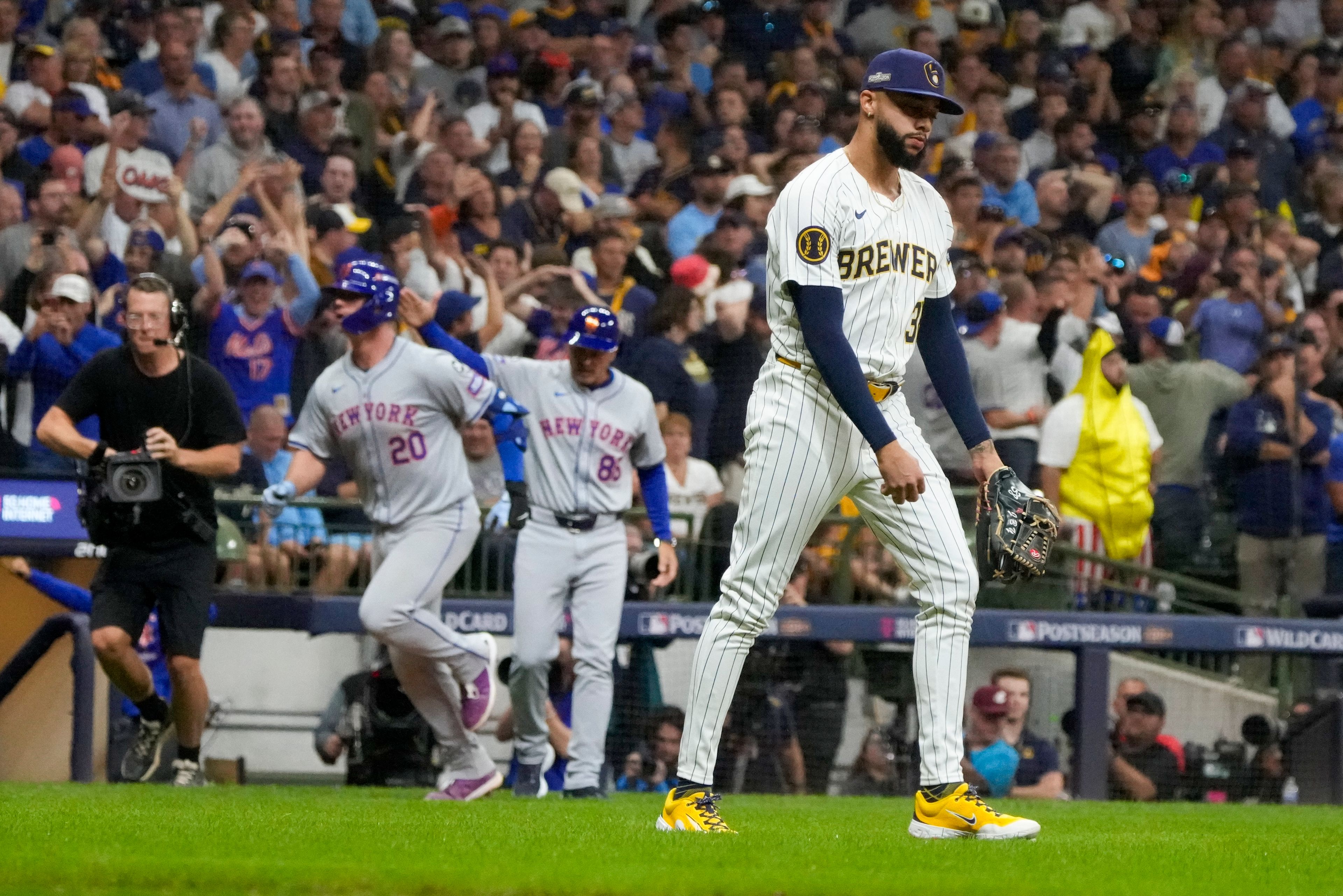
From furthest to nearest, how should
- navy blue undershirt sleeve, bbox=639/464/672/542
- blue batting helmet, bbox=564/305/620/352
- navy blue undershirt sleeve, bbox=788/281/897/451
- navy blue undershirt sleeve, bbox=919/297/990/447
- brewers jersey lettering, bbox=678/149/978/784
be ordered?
navy blue undershirt sleeve, bbox=639/464/672/542
blue batting helmet, bbox=564/305/620/352
navy blue undershirt sleeve, bbox=919/297/990/447
brewers jersey lettering, bbox=678/149/978/784
navy blue undershirt sleeve, bbox=788/281/897/451

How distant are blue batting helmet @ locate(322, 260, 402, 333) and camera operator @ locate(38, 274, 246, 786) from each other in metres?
0.67

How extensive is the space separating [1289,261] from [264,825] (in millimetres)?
8986

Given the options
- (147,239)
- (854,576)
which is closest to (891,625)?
(854,576)

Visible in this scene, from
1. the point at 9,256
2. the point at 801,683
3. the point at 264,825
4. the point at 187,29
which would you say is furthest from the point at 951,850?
the point at 187,29

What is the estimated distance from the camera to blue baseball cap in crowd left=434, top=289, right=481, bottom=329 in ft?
34.2

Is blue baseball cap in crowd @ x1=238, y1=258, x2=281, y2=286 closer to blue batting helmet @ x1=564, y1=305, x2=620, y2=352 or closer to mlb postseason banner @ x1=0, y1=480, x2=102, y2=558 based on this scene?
mlb postseason banner @ x1=0, y1=480, x2=102, y2=558

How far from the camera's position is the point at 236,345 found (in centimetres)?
1005

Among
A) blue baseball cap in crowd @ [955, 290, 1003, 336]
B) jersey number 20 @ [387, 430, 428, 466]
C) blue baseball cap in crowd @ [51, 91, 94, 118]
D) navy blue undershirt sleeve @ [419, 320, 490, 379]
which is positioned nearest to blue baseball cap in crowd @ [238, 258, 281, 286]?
blue baseball cap in crowd @ [51, 91, 94, 118]

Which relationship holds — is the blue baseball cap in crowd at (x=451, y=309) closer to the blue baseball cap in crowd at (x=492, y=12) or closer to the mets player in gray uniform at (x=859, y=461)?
the blue baseball cap in crowd at (x=492, y=12)

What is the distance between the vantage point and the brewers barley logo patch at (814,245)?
4953mm

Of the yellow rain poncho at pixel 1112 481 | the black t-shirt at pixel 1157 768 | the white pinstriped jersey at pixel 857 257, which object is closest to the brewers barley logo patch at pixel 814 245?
the white pinstriped jersey at pixel 857 257

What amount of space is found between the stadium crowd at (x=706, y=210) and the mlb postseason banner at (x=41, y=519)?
0.65m

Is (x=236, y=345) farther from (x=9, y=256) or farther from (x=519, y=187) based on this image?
(x=519, y=187)

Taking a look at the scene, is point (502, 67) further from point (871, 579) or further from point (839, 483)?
point (839, 483)
